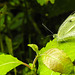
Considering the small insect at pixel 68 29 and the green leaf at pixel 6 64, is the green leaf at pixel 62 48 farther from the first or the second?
the green leaf at pixel 6 64

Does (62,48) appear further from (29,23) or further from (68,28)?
(29,23)

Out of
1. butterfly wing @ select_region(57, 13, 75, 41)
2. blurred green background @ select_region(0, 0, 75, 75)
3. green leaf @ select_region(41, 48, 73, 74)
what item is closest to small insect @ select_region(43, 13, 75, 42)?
butterfly wing @ select_region(57, 13, 75, 41)

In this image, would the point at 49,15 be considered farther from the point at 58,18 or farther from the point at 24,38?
the point at 24,38

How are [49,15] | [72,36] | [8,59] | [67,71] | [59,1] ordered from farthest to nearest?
[49,15], [59,1], [72,36], [8,59], [67,71]

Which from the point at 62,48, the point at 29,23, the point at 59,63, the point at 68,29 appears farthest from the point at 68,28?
the point at 29,23

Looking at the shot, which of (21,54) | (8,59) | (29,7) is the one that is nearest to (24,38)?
(21,54)

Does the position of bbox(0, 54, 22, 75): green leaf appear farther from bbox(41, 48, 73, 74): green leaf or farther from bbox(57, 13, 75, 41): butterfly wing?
bbox(57, 13, 75, 41): butterfly wing
